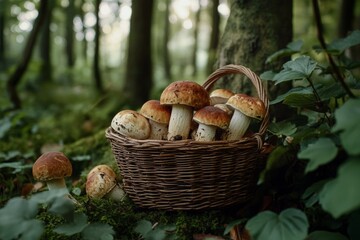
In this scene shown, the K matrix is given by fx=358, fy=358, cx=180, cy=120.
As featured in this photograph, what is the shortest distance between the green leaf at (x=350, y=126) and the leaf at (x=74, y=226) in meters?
1.28

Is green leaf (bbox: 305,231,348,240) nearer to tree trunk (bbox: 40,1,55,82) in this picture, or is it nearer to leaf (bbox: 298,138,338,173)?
leaf (bbox: 298,138,338,173)

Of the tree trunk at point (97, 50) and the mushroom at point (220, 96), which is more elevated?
the mushroom at point (220, 96)

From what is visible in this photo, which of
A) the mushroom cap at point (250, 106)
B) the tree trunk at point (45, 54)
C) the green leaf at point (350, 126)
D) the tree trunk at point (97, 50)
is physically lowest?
the tree trunk at point (45, 54)

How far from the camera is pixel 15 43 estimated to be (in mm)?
34156

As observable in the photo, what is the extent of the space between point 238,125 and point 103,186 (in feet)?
3.10

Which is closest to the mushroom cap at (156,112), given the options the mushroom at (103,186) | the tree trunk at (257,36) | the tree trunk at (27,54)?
the mushroom at (103,186)

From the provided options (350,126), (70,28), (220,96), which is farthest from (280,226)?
(70,28)

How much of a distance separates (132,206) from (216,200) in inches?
21.8

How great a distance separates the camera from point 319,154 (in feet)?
4.95

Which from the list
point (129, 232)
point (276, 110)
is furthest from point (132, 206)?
point (276, 110)

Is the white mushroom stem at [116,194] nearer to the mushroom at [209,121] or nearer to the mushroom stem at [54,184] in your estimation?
the mushroom stem at [54,184]

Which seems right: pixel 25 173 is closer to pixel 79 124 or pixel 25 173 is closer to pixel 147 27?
pixel 79 124

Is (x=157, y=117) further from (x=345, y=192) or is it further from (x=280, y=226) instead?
(x=345, y=192)

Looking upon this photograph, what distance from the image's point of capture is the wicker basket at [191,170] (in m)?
1.96
